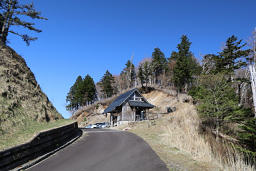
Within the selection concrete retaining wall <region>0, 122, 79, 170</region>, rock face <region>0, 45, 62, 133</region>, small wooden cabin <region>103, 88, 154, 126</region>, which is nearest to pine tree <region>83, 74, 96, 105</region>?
small wooden cabin <region>103, 88, 154, 126</region>

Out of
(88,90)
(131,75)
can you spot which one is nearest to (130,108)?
(88,90)

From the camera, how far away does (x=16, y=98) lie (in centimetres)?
1188

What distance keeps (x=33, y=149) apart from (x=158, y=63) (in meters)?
52.7

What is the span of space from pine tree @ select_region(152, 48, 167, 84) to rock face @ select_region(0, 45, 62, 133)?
45.3 m

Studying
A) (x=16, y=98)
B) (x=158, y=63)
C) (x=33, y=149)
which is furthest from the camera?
(x=158, y=63)

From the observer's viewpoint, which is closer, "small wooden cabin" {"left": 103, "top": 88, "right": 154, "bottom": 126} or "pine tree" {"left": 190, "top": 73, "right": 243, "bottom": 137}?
"pine tree" {"left": 190, "top": 73, "right": 243, "bottom": 137}

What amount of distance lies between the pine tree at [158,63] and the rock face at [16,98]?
149 feet

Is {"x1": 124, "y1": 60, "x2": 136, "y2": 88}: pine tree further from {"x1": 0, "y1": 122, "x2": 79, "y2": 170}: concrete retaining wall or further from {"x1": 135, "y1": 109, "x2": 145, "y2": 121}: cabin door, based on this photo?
{"x1": 0, "y1": 122, "x2": 79, "y2": 170}: concrete retaining wall

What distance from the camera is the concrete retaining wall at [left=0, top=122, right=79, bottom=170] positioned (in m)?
5.75

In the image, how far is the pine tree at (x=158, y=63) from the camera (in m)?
56.5

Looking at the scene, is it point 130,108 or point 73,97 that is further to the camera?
point 73,97

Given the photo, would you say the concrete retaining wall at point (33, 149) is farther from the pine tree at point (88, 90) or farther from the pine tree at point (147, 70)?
the pine tree at point (88, 90)

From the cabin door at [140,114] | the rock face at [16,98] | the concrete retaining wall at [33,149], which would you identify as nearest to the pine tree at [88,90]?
the cabin door at [140,114]

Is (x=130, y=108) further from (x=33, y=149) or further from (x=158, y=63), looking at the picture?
(x=158, y=63)
